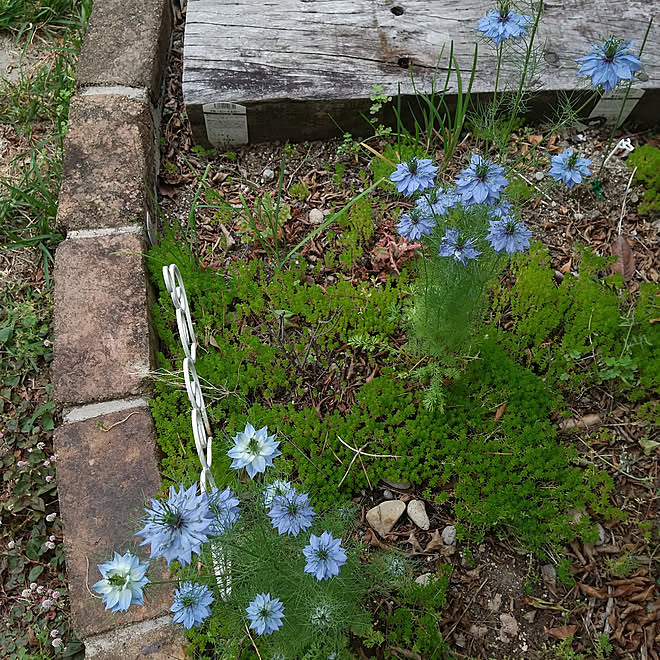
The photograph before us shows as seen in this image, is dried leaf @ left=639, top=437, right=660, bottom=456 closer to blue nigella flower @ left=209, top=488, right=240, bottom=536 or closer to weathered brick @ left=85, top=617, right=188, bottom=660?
blue nigella flower @ left=209, top=488, right=240, bottom=536

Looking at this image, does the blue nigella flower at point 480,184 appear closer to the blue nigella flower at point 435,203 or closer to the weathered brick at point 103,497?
the blue nigella flower at point 435,203

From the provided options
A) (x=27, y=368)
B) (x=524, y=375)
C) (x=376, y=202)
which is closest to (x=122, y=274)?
(x=27, y=368)

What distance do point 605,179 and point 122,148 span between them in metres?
2.56

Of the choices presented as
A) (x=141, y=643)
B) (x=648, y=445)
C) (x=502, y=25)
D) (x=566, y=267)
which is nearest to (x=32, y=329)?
(x=141, y=643)

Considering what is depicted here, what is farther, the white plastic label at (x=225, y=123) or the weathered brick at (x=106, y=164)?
the white plastic label at (x=225, y=123)

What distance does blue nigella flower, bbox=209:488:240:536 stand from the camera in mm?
1784

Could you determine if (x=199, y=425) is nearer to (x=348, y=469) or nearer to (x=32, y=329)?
(x=348, y=469)

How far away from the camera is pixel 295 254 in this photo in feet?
10.6

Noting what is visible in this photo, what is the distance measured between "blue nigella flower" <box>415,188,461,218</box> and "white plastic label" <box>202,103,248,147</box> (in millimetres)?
1402

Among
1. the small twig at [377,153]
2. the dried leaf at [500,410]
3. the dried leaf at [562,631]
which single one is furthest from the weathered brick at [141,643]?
the small twig at [377,153]

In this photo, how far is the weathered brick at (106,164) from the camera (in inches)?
122

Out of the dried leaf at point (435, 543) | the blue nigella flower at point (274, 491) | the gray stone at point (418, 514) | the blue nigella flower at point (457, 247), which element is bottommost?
the dried leaf at point (435, 543)

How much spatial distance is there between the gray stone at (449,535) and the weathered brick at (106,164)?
2.01 m

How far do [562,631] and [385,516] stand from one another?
0.77 meters
